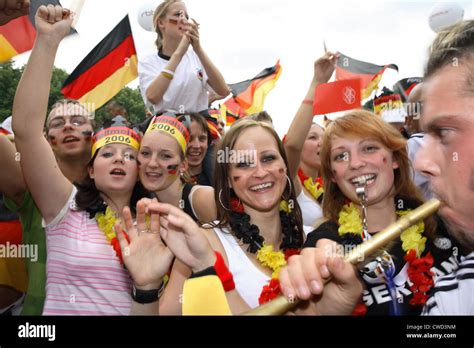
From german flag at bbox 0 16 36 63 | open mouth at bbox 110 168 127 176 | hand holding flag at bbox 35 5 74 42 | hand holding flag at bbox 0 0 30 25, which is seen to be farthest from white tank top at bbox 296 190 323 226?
german flag at bbox 0 16 36 63

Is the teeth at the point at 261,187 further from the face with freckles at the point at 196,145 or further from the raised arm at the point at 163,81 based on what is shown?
the raised arm at the point at 163,81

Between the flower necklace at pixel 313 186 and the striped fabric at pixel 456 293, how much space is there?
1.21 meters

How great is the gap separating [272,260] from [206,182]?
1031 mm

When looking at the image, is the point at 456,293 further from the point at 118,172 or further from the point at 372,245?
the point at 118,172

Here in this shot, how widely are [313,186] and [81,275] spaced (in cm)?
148

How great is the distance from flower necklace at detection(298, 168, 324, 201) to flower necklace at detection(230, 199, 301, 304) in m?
0.83

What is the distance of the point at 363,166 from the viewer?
1.74 meters

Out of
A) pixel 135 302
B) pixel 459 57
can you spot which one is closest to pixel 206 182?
pixel 135 302

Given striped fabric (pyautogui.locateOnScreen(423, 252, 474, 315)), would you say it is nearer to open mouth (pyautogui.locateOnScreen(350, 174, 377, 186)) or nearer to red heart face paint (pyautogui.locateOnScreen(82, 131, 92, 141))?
open mouth (pyautogui.locateOnScreen(350, 174, 377, 186))

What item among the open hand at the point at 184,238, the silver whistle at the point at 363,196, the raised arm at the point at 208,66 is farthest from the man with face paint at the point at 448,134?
the raised arm at the point at 208,66

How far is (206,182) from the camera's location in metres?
2.57

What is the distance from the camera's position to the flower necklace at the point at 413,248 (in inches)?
60.4

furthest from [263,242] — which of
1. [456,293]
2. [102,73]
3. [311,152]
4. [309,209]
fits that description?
[102,73]
